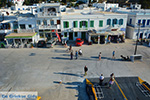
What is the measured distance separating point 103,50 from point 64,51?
7.59m

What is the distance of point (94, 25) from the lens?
101ft

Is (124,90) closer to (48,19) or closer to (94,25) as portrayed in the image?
(94,25)

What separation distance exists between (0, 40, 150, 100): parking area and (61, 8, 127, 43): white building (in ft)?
13.9

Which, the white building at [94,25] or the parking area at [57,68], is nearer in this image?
the parking area at [57,68]

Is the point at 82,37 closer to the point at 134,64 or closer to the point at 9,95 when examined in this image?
the point at 134,64

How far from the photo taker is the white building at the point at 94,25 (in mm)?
29812

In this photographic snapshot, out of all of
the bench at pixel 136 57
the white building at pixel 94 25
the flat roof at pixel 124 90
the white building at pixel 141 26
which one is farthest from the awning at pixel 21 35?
the white building at pixel 141 26

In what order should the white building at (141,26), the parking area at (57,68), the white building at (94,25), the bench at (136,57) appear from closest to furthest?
1. the parking area at (57,68)
2. the bench at (136,57)
3. the white building at (94,25)
4. the white building at (141,26)

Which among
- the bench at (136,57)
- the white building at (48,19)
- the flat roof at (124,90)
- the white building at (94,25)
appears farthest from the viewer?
the white building at (94,25)

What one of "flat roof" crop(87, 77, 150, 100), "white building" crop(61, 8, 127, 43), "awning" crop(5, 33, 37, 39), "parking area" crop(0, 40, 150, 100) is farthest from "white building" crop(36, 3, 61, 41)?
"flat roof" crop(87, 77, 150, 100)

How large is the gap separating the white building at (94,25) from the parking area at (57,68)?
4.23m

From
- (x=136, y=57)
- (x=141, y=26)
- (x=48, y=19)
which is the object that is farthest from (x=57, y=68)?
(x=141, y=26)

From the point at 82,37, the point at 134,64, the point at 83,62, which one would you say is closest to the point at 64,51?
the point at 83,62

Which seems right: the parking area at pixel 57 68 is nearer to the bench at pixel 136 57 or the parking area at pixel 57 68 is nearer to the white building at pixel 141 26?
the bench at pixel 136 57
